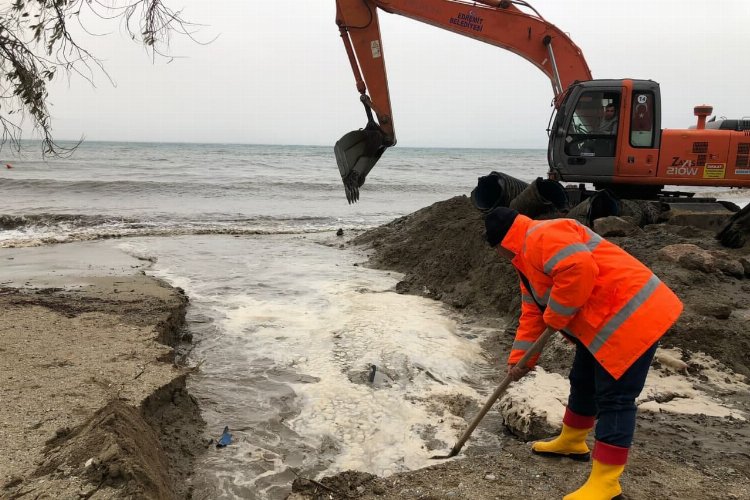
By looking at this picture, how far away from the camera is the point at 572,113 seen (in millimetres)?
8078

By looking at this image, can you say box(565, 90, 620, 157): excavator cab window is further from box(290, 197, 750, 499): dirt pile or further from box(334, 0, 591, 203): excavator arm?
box(290, 197, 750, 499): dirt pile

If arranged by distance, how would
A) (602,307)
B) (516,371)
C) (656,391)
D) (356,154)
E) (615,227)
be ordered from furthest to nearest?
1. (356,154)
2. (615,227)
3. (656,391)
4. (516,371)
5. (602,307)

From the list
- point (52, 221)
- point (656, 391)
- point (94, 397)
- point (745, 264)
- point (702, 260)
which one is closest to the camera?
point (94, 397)

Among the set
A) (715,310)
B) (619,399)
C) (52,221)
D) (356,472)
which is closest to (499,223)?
(619,399)

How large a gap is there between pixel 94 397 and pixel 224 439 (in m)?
0.85

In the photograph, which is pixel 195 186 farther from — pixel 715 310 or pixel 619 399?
pixel 619 399

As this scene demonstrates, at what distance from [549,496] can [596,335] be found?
90cm

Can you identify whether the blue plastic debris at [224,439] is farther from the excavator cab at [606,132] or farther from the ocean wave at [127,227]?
the ocean wave at [127,227]

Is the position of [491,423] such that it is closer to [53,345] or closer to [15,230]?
[53,345]

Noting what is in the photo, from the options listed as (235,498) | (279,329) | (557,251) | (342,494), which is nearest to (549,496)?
(342,494)

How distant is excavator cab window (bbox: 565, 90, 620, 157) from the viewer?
26.4 ft

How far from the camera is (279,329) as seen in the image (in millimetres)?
5898

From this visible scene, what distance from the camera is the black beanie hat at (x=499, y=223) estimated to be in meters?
2.99

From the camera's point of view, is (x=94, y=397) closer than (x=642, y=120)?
Yes
